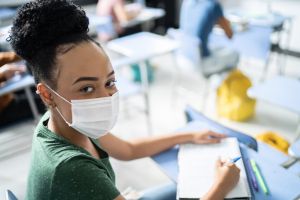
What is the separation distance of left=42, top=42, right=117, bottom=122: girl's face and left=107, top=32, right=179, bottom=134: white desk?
118 cm

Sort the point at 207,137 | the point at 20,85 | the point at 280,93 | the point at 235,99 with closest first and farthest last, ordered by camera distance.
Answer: the point at 207,137 → the point at 280,93 → the point at 20,85 → the point at 235,99

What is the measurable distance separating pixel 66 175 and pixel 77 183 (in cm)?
3

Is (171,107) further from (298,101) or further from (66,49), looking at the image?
(66,49)

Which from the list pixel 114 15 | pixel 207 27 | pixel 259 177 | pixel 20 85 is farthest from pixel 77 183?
pixel 114 15

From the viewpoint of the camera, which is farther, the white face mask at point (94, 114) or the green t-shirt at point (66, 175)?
the white face mask at point (94, 114)

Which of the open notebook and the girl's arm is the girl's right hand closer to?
the open notebook

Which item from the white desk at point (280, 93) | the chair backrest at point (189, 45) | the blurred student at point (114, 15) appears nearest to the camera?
the white desk at point (280, 93)

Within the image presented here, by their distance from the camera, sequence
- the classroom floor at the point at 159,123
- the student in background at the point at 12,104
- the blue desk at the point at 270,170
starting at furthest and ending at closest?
the classroom floor at the point at 159,123 < the student in background at the point at 12,104 < the blue desk at the point at 270,170

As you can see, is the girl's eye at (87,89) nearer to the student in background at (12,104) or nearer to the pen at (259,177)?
the pen at (259,177)

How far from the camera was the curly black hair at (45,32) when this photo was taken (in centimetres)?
77

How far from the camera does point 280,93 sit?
1633 millimetres

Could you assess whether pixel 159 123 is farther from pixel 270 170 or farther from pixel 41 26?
pixel 41 26

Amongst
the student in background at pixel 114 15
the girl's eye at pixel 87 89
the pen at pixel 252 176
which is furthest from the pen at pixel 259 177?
the student in background at pixel 114 15

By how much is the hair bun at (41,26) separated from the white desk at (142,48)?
3.95 ft
